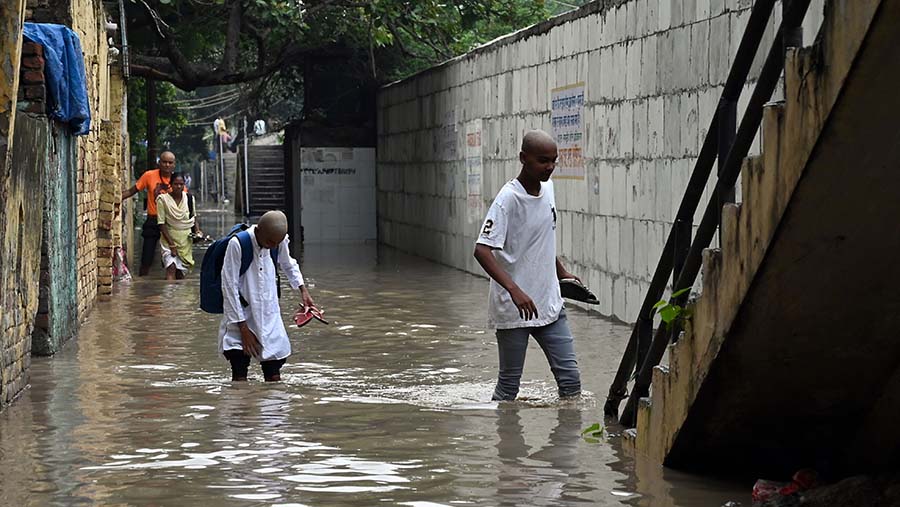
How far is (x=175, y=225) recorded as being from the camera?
1941 centimetres

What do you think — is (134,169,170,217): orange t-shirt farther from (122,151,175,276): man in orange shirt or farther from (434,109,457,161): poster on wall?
(434,109,457,161): poster on wall

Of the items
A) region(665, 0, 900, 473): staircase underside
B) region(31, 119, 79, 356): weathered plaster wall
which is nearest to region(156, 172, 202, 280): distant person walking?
region(31, 119, 79, 356): weathered plaster wall

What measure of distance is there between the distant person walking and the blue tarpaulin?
637 cm

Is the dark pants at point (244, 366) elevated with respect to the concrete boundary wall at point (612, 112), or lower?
lower

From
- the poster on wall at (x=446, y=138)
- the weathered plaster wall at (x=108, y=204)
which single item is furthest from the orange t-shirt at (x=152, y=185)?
the poster on wall at (x=446, y=138)

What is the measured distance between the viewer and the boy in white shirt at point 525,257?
8250 mm

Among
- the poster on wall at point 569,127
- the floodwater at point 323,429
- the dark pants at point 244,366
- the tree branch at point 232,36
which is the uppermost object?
the tree branch at point 232,36

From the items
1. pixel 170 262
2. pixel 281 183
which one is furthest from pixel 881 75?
pixel 281 183

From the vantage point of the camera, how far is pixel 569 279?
28.5ft

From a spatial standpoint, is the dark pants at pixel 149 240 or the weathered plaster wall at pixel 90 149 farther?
the dark pants at pixel 149 240

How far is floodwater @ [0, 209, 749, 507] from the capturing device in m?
6.43

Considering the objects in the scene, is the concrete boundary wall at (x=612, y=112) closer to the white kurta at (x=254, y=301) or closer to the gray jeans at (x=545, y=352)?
the gray jeans at (x=545, y=352)

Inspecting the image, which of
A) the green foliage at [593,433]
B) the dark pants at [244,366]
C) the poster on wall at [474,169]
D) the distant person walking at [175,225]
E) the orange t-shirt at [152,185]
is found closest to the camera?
the green foliage at [593,433]

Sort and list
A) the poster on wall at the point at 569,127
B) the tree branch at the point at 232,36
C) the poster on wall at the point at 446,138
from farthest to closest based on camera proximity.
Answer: the tree branch at the point at 232,36 → the poster on wall at the point at 446,138 → the poster on wall at the point at 569,127
